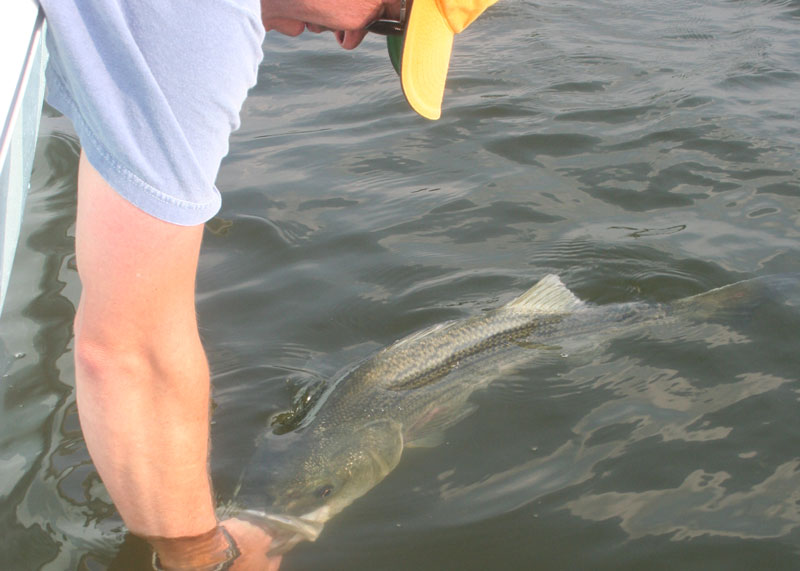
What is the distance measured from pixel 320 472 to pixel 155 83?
2.06 metres

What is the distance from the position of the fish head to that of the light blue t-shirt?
65.1 inches

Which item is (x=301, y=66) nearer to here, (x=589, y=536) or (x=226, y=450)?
(x=226, y=450)

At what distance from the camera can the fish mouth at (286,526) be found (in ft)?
10.8

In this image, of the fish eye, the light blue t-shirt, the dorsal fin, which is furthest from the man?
the dorsal fin

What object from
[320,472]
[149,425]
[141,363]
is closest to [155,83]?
[141,363]

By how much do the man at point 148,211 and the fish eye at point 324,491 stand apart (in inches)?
28.8

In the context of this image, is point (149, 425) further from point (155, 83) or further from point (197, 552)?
point (155, 83)

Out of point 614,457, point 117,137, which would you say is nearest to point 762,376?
point 614,457

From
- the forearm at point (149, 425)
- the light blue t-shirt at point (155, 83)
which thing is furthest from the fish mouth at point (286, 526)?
the light blue t-shirt at point (155, 83)

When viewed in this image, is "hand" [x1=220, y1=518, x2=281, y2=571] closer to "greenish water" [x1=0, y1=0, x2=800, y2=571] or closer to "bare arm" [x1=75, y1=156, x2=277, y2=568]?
"greenish water" [x1=0, y1=0, x2=800, y2=571]

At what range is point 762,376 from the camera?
14.6ft

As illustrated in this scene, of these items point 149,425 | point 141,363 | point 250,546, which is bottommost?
point 250,546

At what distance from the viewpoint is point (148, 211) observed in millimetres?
2041

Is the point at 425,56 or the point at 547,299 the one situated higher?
Result: the point at 425,56
